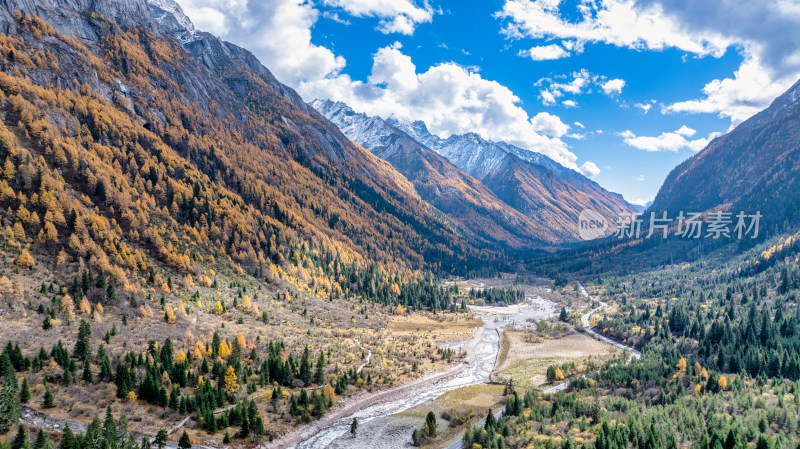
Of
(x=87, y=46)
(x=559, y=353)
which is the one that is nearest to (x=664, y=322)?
(x=559, y=353)

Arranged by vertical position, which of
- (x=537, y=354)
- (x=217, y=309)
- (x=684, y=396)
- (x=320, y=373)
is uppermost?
(x=217, y=309)

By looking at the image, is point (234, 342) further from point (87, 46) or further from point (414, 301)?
point (87, 46)

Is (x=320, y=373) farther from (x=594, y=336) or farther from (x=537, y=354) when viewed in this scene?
(x=594, y=336)

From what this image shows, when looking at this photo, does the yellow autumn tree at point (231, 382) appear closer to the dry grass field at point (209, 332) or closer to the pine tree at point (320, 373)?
the dry grass field at point (209, 332)

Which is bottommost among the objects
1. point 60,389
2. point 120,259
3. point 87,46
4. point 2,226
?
point 60,389

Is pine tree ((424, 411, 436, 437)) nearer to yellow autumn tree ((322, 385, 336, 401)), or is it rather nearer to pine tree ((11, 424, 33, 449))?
yellow autumn tree ((322, 385, 336, 401))

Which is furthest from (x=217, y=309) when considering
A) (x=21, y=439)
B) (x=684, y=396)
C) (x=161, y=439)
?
(x=684, y=396)

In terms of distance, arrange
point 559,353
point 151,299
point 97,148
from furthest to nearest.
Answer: point 97,148 < point 559,353 < point 151,299

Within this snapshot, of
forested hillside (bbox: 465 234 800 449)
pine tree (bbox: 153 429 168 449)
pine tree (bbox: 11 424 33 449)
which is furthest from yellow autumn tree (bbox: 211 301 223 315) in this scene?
forested hillside (bbox: 465 234 800 449)

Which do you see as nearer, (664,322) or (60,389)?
(60,389)

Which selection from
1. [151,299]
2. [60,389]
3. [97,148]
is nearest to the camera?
[60,389]

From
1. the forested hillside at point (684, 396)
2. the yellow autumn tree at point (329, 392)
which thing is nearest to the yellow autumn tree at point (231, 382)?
the yellow autumn tree at point (329, 392)
